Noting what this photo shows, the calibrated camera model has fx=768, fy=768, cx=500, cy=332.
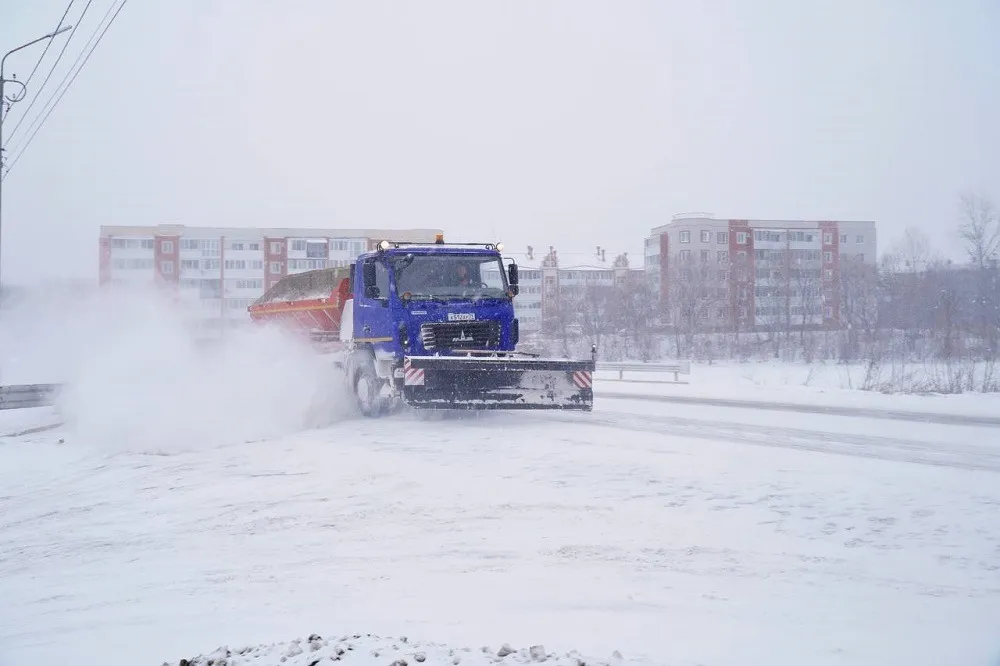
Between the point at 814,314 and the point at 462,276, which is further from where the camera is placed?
the point at 814,314

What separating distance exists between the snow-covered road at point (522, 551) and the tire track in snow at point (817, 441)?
121 millimetres

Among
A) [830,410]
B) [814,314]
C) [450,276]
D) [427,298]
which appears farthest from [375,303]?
[814,314]

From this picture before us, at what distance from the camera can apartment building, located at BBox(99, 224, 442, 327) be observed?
265ft

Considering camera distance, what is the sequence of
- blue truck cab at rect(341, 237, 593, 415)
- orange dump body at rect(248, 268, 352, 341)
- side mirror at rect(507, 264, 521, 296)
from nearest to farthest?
blue truck cab at rect(341, 237, 593, 415), side mirror at rect(507, 264, 521, 296), orange dump body at rect(248, 268, 352, 341)

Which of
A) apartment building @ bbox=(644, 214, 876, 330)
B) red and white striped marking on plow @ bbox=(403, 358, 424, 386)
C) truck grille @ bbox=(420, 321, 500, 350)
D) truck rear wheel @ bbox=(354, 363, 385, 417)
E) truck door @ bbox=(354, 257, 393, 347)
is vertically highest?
apartment building @ bbox=(644, 214, 876, 330)

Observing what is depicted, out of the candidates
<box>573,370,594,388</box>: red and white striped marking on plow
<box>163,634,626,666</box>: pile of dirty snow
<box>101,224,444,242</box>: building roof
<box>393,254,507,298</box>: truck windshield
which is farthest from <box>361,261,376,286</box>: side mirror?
<box>101,224,444,242</box>: building roof

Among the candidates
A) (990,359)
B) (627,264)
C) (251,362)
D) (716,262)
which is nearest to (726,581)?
(251,362)

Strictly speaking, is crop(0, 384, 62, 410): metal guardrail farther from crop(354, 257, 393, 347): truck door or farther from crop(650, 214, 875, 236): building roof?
crop(650, 214, 875, 236): building roof

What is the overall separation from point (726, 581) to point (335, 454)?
6.63m

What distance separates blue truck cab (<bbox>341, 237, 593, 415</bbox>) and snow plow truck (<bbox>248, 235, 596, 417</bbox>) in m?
0.02

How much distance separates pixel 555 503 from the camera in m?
7.58

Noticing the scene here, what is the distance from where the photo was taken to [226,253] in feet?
269

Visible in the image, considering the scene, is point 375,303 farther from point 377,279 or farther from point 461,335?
point 461,335

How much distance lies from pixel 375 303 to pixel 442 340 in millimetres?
1485
